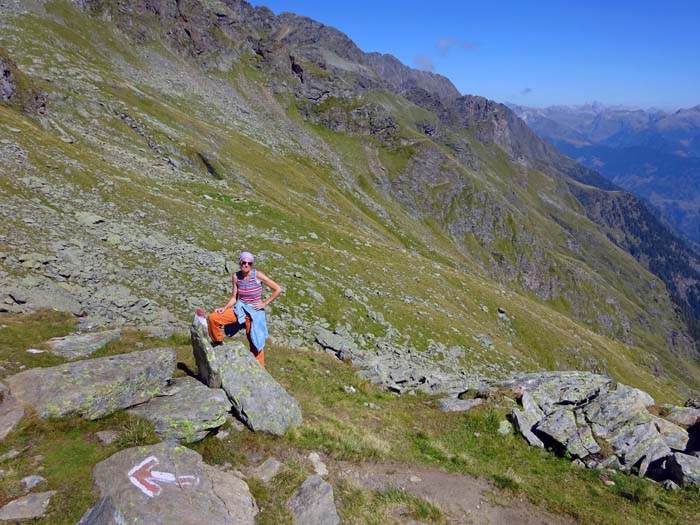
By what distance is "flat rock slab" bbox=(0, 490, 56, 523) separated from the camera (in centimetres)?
779

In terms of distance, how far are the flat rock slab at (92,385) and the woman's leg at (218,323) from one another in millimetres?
1800

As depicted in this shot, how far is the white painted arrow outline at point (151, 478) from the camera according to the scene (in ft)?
29.2

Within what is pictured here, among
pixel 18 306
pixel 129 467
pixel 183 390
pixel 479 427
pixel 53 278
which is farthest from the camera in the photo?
pixel 53 278

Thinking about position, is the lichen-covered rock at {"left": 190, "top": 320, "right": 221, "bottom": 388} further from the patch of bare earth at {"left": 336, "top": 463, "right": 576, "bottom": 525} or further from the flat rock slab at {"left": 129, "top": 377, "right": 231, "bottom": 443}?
the patch of bare earth at {"left": 336, "top": 463, "right": 576, "bottom": 525}

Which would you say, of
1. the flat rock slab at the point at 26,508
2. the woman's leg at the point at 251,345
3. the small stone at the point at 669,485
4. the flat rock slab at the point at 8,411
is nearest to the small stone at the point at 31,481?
the flat rock slab at the point at 26,508

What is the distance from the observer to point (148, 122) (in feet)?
211

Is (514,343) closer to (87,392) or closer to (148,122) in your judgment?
(87,392)

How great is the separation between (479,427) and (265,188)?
2250 inches

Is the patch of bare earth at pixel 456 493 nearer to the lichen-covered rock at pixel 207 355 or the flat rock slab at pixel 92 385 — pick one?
the lichen-covered rock at pixel 207 355

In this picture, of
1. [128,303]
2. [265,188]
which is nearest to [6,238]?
[128,303]

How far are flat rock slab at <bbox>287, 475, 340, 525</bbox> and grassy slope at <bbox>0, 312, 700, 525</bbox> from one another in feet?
0.82

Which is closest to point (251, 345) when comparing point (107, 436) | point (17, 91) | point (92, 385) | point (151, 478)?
point (92, 385)

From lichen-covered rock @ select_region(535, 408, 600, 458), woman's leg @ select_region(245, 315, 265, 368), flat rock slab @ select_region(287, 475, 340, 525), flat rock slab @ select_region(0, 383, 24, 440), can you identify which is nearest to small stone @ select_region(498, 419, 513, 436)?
lichen-covered rock @ select_region(535, 408, 600, 458)

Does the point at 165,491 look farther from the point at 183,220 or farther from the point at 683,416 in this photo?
the point at 183,220
